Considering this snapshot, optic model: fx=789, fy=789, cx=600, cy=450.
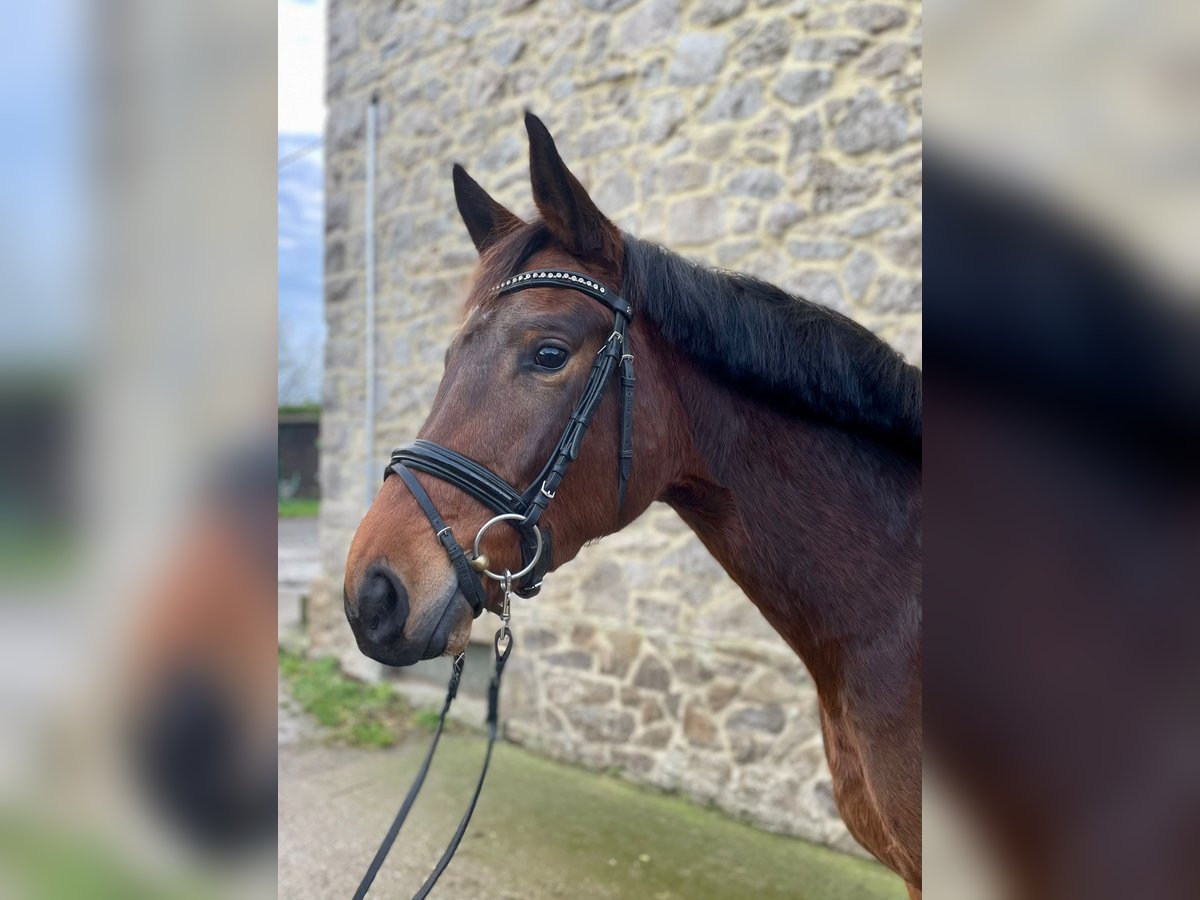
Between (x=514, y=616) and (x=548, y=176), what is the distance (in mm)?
3313

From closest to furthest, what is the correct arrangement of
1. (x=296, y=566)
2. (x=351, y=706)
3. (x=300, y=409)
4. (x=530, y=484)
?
1. (x=530, y=484)
2. (x=351, y=706)
3. (x=296, y=566)
4. (x=300, y=409)

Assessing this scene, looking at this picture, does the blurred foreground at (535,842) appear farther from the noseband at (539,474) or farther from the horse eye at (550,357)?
the horse eye at (550,357)

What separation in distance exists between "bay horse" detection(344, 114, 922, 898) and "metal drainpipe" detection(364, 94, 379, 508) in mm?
3817

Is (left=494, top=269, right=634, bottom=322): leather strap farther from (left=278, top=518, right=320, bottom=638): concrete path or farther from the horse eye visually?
(left=278, top=518, right=320, bottom=638): concrete path

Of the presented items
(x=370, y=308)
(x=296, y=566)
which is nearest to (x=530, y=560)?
(x=370, y=308)

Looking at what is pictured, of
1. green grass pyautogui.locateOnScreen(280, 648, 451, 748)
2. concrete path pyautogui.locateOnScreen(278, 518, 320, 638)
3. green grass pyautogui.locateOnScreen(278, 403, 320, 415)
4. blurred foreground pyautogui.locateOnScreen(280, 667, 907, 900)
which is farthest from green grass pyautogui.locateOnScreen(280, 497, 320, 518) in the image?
blurred foreground pyautogui.locateOnScreen(280, 667, 907, 900)

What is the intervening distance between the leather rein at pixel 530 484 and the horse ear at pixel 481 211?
0.24 meters

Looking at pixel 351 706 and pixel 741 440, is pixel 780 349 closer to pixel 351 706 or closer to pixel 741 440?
pixel 741 440

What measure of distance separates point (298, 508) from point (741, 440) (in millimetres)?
16787

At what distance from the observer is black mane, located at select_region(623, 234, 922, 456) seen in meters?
1.50

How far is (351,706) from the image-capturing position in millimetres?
5105

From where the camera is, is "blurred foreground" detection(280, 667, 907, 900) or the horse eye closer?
the horse eye

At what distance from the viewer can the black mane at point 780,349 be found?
150cm
